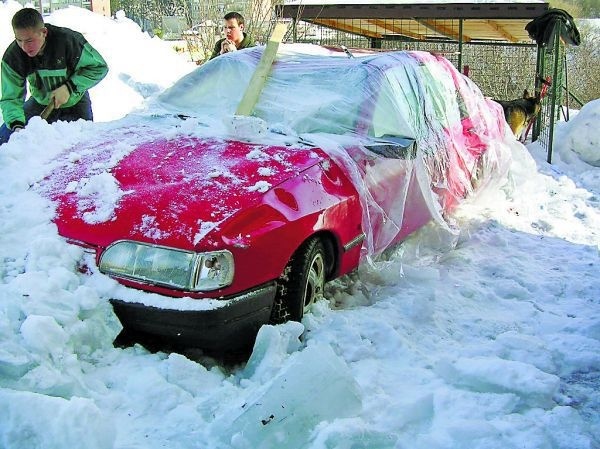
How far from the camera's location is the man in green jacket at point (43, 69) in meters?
5.06

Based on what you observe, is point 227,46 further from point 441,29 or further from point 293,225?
point 441,29

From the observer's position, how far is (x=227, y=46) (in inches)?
288

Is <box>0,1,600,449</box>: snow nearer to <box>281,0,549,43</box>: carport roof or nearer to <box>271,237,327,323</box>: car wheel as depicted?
<box>271,237,327,323</box>: car wheel

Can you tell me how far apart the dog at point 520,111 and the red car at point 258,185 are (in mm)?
4333

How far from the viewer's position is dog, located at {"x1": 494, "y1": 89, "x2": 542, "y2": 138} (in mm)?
9664

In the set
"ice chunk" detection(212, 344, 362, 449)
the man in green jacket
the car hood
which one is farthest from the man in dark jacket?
"ice chunk" detection(212, 344, 362, 449)

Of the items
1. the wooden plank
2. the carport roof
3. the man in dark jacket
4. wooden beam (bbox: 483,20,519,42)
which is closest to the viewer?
the wooden plank

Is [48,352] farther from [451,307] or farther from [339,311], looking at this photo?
[451,307]

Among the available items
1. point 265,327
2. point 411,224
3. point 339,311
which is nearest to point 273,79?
point 411,224

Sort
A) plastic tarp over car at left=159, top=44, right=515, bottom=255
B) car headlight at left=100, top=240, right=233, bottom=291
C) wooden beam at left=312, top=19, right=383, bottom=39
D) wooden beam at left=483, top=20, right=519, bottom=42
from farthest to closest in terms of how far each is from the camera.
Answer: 1. wooden beam at left=312, top=19, right=383, bottom=39
2. wooden beam at left=483, top=20, right=519, bottom=42
3. plastic tarp over car at left=159, top=44, right=515, bottom=255
4. car headlight at left=100, top=240, right=233, bottom=291

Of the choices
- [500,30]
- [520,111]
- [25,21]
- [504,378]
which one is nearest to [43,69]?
[25,21]

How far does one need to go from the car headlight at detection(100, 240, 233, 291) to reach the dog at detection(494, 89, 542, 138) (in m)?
7.29

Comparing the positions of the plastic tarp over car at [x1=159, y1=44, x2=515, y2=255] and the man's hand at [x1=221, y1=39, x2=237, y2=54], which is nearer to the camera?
the plastic tarp over car at [x1=159, y1=44, x2=515, y2=255]

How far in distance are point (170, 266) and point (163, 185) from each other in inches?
21.7
